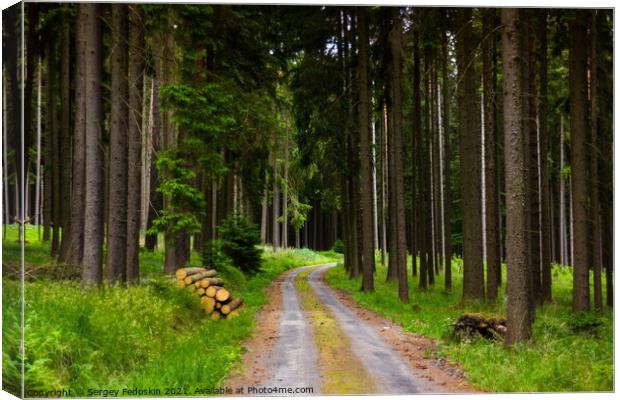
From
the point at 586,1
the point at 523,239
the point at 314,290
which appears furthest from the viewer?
the point at 314,290

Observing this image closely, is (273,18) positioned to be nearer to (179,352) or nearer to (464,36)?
(464,36)

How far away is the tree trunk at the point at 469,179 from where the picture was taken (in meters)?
13.1

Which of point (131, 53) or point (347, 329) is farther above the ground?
point (131, 53)

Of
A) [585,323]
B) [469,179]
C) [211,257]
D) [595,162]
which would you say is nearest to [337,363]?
[585,323]

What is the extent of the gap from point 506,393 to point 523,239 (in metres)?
2.39

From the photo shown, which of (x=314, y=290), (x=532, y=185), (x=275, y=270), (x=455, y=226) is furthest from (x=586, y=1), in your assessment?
(x=455, y=226)

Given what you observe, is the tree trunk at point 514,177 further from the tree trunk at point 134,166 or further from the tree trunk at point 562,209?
the tree trunk at point 562,209

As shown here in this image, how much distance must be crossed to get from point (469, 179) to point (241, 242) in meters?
9.22

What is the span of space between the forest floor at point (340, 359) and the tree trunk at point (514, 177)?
140 cm

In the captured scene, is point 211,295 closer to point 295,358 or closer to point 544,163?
point 295,358

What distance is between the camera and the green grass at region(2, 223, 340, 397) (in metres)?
5.79

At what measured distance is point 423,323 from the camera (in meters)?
10.9

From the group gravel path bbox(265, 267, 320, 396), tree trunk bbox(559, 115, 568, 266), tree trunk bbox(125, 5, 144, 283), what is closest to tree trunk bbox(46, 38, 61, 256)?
tree trunk bbox(125, 5, 144, 283)

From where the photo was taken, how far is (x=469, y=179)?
44.4ft
